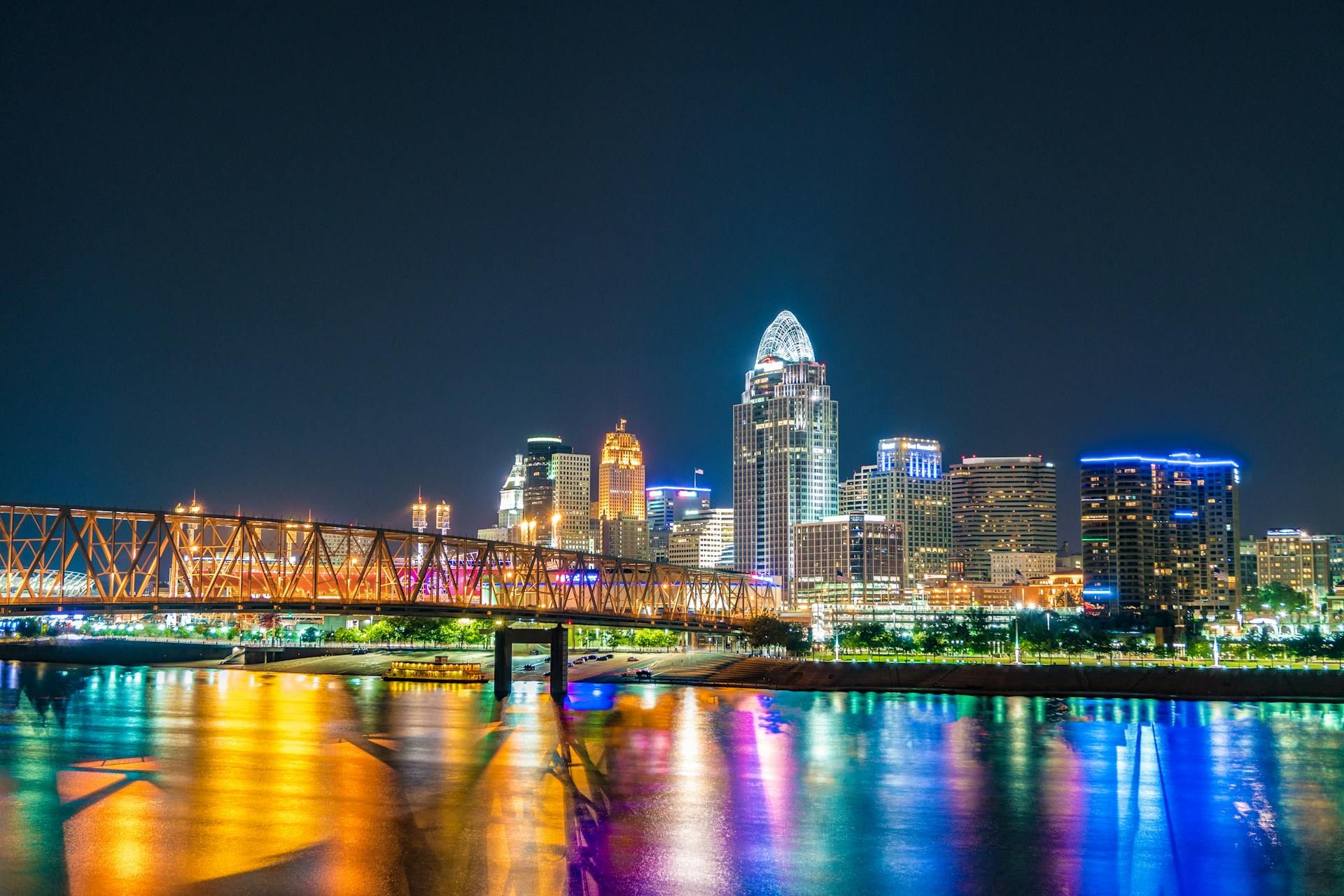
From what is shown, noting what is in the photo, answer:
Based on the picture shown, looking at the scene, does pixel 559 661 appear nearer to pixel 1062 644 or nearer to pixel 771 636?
pixel 771 636

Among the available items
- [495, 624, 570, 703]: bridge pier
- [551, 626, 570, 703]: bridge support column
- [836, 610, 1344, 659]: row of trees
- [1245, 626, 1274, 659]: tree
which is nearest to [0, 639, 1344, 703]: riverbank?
[551, 626, 570, 703]: bridge support column

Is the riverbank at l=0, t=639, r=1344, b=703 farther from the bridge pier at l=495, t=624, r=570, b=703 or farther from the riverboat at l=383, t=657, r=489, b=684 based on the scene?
the bridge pier at l=495, t=624, r=570, b=703

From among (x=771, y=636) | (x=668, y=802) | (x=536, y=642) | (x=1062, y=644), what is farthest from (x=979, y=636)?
(x=668, y=802)

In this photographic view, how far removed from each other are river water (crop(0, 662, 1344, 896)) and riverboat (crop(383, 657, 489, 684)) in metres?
28.4

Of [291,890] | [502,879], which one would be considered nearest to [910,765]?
[502,879]

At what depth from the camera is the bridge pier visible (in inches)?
3836

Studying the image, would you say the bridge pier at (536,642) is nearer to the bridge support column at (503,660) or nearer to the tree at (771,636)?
the bridge support column at (503,660)

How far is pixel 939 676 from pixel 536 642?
36101 millimetres

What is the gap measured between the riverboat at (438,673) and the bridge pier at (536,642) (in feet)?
45.2

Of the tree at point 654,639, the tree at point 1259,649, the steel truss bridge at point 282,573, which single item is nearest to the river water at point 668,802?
the steel truss bridge at point 282,573

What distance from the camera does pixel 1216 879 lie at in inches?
1497

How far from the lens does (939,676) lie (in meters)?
108

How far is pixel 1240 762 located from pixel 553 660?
53.4 m

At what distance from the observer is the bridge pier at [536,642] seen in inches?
3836
